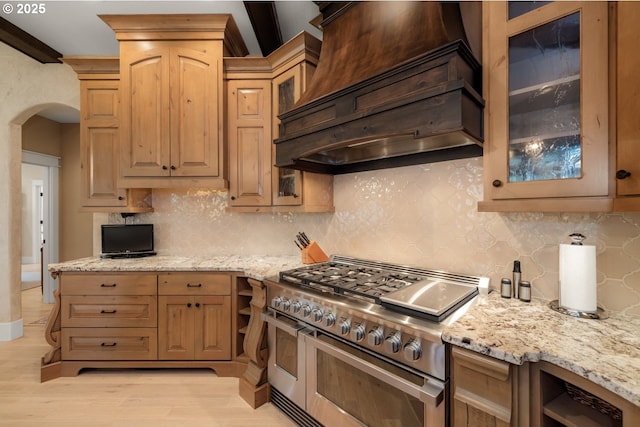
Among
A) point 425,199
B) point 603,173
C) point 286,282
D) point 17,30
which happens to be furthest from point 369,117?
point 17,30

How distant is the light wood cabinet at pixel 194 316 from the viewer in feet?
7.07

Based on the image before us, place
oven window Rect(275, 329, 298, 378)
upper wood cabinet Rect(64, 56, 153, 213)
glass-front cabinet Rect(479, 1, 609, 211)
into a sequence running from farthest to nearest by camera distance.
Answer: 1. upper wood cabinet Rect(64, 56, 153, 213)
2. oven window Rect(275, 329, 298, 378)
3. glass-front cabinet Rect(479, 1, 609, 211)

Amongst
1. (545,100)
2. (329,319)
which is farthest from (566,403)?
(545,100)

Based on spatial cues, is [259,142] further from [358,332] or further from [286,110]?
[358,332]

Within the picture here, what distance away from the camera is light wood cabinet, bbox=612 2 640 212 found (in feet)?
3.02

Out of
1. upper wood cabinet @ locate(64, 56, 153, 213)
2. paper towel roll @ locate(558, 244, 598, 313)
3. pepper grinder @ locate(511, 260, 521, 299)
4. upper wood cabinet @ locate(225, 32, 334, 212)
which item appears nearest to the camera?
paper towel roll @ locate(558, 244, 598, 313)

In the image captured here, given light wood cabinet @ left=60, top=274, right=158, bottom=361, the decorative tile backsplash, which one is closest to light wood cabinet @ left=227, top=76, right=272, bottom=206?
the decorative tile backsplash

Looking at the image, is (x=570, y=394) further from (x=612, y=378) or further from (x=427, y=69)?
(x=427, y=69)

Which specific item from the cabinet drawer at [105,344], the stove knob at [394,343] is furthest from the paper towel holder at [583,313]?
the cabinet drawer at [105,344]

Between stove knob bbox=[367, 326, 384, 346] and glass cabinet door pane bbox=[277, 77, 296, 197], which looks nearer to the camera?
stove knob bbox=[367, 326, 384, 346]

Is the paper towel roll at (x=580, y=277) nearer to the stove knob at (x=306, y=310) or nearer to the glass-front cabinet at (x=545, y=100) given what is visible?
the glass-front cabinet at (x=545, y=100)

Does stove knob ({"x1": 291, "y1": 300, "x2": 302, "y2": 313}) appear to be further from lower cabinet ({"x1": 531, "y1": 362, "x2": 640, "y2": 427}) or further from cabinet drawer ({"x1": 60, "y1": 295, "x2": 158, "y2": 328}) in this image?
cabinet drawer ({"x1": 60, "y1": 295, "x2": 158, "y2": 328})

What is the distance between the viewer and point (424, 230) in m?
1.81

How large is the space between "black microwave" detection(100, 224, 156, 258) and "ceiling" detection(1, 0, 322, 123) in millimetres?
1765
